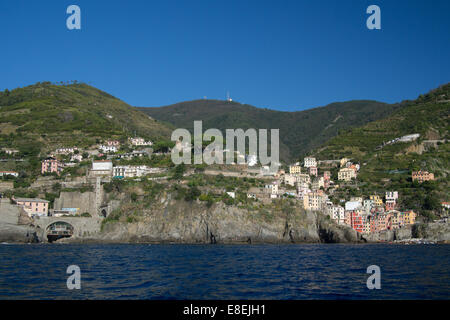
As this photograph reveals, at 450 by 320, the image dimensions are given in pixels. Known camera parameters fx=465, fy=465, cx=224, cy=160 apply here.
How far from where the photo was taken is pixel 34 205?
81.3 metres

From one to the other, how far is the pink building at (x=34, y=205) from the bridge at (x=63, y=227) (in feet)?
17.8

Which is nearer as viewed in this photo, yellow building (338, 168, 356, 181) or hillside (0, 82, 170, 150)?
yellow building (338, 168, 356, 181)

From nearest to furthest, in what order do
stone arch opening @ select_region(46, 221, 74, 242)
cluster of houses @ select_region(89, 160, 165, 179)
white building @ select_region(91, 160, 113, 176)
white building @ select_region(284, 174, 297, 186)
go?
stone arch opening @ select_region(46, 221, 74, 242)
cluster of houses @ select_region(89, 160, 165, 179)
white building @ select_region(91, 160, 113, 176)
white building @ select_region(284, 174, 297, 186)

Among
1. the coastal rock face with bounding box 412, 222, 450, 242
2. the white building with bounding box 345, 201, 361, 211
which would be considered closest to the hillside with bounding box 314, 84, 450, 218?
the coastal rock face with bounding box 412, 222, 450, 242

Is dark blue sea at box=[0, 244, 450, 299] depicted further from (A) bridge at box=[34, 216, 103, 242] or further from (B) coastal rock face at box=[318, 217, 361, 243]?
(B) coastal rock face at box=[318, 217, 361, 243]

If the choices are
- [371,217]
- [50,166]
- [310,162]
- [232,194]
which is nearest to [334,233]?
[371,217]

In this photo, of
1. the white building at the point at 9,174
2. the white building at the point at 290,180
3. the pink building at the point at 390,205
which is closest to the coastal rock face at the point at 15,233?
the white building at the point at 9,174

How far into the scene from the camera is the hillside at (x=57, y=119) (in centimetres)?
12103

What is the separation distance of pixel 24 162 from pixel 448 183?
3715 inches

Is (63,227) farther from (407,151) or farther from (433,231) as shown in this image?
(407,151)

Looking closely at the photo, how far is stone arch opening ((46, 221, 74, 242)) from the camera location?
76000 mm

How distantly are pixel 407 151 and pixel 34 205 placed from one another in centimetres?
9171

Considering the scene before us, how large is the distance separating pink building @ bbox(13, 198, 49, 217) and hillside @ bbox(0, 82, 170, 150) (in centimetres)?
3590
